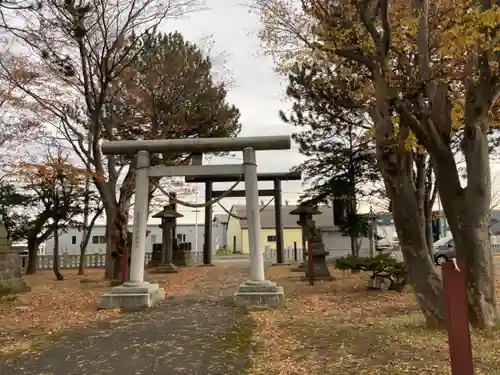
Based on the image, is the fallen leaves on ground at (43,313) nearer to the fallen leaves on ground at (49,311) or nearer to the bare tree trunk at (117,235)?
the fallen leaves on ground at (49,311)

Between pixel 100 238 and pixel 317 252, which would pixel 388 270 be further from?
pixel 100 238

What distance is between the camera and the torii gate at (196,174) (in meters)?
9.37

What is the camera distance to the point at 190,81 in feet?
51.8

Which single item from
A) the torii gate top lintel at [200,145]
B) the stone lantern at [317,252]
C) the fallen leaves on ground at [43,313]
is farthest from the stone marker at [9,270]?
the stone lantern at [317,252]

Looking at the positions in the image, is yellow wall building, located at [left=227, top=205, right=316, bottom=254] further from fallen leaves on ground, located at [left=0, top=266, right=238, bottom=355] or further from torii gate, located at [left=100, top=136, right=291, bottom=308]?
torii gate, located at [left=100, top=136, right=291, bottom=308]

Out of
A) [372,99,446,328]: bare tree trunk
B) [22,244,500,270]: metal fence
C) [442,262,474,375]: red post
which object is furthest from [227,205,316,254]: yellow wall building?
[442,262,474,375]: red post

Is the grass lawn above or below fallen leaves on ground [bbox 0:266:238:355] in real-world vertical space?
below

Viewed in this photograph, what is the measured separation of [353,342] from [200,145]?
5623 mm

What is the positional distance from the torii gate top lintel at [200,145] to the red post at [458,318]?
6.69 meters

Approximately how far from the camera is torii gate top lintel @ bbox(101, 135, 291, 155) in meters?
9.99

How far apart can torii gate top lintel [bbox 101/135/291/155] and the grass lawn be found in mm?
3435

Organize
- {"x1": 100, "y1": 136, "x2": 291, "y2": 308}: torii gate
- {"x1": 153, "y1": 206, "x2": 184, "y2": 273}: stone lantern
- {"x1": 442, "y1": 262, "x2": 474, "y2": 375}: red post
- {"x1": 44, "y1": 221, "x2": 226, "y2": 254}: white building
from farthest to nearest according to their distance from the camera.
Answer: {"x1": 44, "y1": 221, "x2": 226, "y2": 254}: white building < {"x1": 153, "y1": 206, "x2": 184, "y2": 273}: stone lantern < {"x1": 100, "y1": 136, "x2": 291, "y2": 308}: torii gate < {"x1": 442, "y1": 262, "x2": 474, "y2": 375}: red post

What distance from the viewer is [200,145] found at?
10.3 meters

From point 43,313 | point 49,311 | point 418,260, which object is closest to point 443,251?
point 418,260
